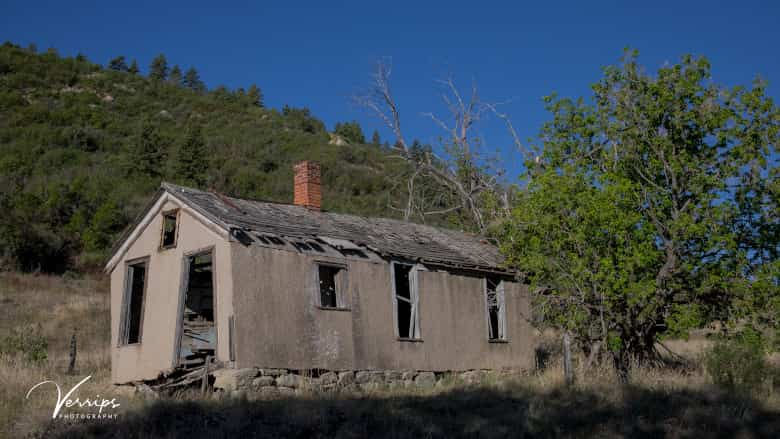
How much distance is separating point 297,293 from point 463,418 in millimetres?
4648

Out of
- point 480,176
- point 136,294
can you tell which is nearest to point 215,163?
point 480,176

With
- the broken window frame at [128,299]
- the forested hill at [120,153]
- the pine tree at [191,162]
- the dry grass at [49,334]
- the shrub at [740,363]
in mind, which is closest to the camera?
the dry grass at [49,334]

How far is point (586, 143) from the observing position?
61.9ft

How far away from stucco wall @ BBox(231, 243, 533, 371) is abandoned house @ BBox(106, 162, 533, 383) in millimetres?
24

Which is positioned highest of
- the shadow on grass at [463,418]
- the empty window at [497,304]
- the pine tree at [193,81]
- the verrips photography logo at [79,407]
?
the pine tree at [193,81]

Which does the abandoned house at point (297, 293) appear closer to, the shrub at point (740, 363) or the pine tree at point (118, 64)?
the shrub at point (740, 363)

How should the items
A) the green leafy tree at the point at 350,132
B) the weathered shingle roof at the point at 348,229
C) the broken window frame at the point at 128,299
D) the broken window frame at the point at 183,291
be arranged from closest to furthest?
the broken window frame at the point at 183,291 → the weathered shingle roof at the point at 348,229 → the broken window frame at the point at 128,299 → the green leafy tree at the point at 350,132

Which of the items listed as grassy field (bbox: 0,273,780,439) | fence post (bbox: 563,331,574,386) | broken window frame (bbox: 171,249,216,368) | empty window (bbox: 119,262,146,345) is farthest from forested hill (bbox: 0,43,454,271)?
grassy field (bbox: 0,273,780,439)

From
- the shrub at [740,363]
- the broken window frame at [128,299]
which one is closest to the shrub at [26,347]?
the broken window frame at [128,299]

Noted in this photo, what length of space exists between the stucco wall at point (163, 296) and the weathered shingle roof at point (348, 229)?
406 millimetres

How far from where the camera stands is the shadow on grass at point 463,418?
10.5 m

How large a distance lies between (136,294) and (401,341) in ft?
20.4

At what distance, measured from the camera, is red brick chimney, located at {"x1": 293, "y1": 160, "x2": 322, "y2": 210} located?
1853 cm

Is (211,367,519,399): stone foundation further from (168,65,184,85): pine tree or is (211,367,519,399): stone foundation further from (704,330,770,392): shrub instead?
(168,65,184,85): pine tree
